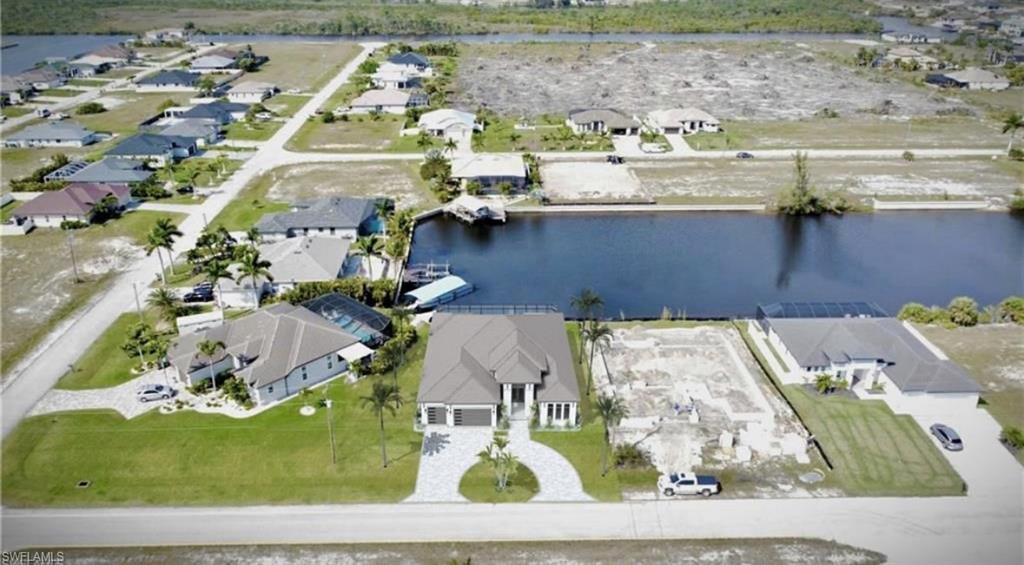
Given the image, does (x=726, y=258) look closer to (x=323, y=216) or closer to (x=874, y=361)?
(x=874, y=361)

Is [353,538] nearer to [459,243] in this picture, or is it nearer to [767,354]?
[767,354]

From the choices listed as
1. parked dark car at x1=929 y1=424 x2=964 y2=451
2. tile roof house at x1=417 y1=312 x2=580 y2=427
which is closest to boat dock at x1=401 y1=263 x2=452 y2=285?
tile roof house at x1=417 y1=312 x2=580 y2=427

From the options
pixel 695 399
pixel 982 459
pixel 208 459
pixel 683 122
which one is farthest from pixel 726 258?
pixel 208 459

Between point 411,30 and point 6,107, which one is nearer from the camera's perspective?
point 6,107

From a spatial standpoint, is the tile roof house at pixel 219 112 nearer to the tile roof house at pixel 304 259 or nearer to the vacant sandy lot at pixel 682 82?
the vacant sandy lot at pixel 682 82

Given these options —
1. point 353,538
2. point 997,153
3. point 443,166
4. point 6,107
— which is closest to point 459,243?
point 443,166
